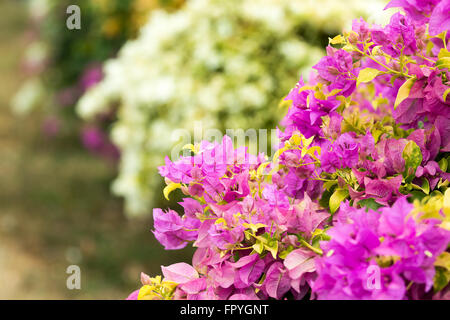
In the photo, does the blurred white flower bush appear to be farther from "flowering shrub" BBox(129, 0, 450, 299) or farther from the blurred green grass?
"flowering shrub" BBox(129, 0, 450, 299)

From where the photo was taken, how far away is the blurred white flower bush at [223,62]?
3.83 m

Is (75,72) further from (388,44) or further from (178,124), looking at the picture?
(388,44)

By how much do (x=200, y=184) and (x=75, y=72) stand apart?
5.58 m

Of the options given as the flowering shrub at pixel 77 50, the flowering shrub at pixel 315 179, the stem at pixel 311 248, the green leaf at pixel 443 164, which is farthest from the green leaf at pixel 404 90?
the flowering shrub at pixel 77 50

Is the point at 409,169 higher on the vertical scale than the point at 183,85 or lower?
lower

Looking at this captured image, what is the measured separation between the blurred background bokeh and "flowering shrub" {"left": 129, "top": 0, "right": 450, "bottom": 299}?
247cm

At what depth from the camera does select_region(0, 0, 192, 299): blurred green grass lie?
4629 mm

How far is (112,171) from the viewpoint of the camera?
6652mm

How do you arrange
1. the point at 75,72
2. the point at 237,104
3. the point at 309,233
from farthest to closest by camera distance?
1. the point at 75,72
2. the point at 237,104
3. the point at 309,233

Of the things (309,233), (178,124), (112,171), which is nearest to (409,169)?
(309,233)

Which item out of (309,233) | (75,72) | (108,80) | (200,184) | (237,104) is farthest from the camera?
(75,72)

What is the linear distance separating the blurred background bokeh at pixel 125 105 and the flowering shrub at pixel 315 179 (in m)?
2.47

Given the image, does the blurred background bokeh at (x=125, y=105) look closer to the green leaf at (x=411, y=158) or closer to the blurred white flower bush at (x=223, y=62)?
the blurred white flower bush at (x=223, y=62)

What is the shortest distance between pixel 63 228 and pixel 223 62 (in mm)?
2613
